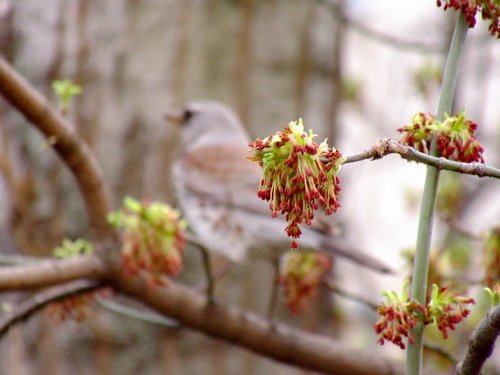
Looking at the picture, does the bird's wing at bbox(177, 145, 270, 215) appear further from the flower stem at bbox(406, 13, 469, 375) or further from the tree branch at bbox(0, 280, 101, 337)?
the flower stem at bbox(406, 13, 469, 375)

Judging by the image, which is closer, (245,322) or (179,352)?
(245,322)

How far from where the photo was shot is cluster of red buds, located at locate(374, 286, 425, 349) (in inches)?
33.7

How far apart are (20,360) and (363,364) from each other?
1.33 meters

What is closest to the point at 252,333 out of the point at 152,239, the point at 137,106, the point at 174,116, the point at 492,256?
the point at 152,239

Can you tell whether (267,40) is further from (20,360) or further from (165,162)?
(20,360)

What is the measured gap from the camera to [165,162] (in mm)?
2785

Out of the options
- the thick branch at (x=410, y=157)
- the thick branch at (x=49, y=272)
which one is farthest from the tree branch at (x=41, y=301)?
the thick branch at (x=410, y=157)

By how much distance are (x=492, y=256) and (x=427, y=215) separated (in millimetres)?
850

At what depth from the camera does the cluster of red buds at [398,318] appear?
2.81ft

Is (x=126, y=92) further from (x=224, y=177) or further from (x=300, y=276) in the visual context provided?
(x=300, y=276)

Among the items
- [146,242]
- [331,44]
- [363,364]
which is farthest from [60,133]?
[331,44]

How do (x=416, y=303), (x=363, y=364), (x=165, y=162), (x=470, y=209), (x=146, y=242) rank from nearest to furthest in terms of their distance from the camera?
(x=416, y=303)
(x=146, y=242)
(x=363, y=364)
(x=165, y=162)
(x=470, y=209)

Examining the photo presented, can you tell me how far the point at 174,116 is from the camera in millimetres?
2705

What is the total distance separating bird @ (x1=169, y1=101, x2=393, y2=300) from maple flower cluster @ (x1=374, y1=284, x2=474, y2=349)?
1.39m
